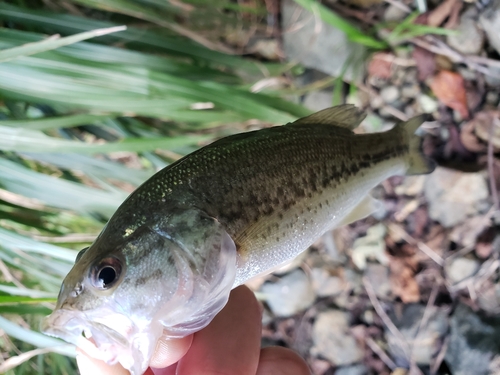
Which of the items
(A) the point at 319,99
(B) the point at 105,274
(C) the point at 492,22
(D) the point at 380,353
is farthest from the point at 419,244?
(B) the point at 105,274

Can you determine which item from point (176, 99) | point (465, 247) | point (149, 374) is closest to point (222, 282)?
point (149, 374)

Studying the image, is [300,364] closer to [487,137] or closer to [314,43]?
[487,137]

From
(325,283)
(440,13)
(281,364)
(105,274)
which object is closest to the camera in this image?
(105,274)

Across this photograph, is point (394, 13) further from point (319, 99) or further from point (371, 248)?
point (371, 248)

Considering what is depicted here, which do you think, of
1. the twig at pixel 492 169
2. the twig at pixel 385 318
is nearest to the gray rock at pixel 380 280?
the twig at pixel 385 318

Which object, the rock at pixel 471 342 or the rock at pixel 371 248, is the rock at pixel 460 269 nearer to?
the rock at pixel 471 342

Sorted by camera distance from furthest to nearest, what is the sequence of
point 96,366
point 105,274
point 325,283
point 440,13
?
point 325,283 → point 440,13 → point 96,366 → point 105,274
